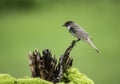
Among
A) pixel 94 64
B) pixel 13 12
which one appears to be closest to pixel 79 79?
pixel 94 64

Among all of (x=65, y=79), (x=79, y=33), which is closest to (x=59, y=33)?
(x=79, y=33)

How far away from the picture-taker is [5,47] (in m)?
10.5

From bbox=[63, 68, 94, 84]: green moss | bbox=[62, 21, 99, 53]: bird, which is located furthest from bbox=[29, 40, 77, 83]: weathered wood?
bbox=[62, 21, 99, 53]: bird

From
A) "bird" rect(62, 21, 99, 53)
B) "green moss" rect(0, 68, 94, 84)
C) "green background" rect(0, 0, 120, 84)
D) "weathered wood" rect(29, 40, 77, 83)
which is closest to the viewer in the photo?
"green moss" rect(0, 68, 94, 84)

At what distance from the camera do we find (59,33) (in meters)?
10.8

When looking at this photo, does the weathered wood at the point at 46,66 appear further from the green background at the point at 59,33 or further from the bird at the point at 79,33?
the green background at the point at 59,33

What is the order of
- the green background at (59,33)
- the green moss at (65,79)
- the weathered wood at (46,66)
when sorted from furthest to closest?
1. the green background at (59,33)
2. the weathered wood at (46,66)
3. the green moss at (65,79)

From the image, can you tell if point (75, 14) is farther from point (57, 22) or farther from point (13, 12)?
point (13, 12)

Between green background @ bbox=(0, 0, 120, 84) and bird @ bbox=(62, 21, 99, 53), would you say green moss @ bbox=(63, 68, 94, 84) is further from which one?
green background @ bbox=(0, 0, 120, 84)

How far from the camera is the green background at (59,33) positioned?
9.04 metres

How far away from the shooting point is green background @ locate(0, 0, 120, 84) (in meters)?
9.04

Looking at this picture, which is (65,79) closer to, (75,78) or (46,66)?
(75,78)

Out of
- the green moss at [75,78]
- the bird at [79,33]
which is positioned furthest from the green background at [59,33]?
the green moss at [75,78]

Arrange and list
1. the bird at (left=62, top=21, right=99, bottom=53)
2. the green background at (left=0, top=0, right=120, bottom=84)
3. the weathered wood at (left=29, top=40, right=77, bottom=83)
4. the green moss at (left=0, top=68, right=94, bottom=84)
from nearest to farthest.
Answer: the green moss at (left=0, top=68, right=94, bottom=84) → the weathered wood at (left=29, top=40, right=77, bottom=83) → the bird at (left=62, top=21, right=99, bottom=53) → the green background at (left=0, top=0, right=120, bottom=84)
